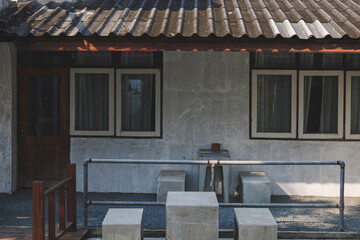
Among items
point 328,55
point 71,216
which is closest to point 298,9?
point 328,55

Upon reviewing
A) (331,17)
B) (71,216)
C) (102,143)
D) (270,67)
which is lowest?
(71,216)

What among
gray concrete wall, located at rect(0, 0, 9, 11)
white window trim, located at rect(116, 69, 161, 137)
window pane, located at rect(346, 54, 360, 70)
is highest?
gray concrete wall, located at rect(0, 0, 9, 11)

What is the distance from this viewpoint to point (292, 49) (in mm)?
6973

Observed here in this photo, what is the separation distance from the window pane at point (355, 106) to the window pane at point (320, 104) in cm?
32

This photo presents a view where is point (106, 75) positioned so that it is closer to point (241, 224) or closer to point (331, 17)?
point (331, 17)

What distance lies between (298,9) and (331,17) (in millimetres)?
712

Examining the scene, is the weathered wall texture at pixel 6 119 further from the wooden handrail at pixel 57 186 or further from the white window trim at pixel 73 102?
the wooden handrail at pixel 57 186

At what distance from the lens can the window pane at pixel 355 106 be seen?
9.05 m

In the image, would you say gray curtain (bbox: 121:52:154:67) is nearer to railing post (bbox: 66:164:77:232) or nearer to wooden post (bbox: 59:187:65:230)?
railing post (bbox: 66:164:77:232)

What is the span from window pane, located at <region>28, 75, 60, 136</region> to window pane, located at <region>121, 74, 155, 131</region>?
1.39 metres

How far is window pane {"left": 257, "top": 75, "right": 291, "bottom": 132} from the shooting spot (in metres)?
9.16

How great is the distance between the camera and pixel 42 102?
30.6 feet

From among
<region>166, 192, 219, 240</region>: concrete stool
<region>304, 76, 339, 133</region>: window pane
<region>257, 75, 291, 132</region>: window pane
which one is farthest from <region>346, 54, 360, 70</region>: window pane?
<region>166, 192, 219, 240</region>: concrete stool

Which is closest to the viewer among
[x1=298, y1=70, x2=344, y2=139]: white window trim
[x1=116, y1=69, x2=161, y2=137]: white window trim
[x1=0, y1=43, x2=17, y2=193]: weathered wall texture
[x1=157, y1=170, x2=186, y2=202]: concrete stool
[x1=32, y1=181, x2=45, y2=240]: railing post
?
[x1=32, y1=181, x2=45, y2=240]: railing post
